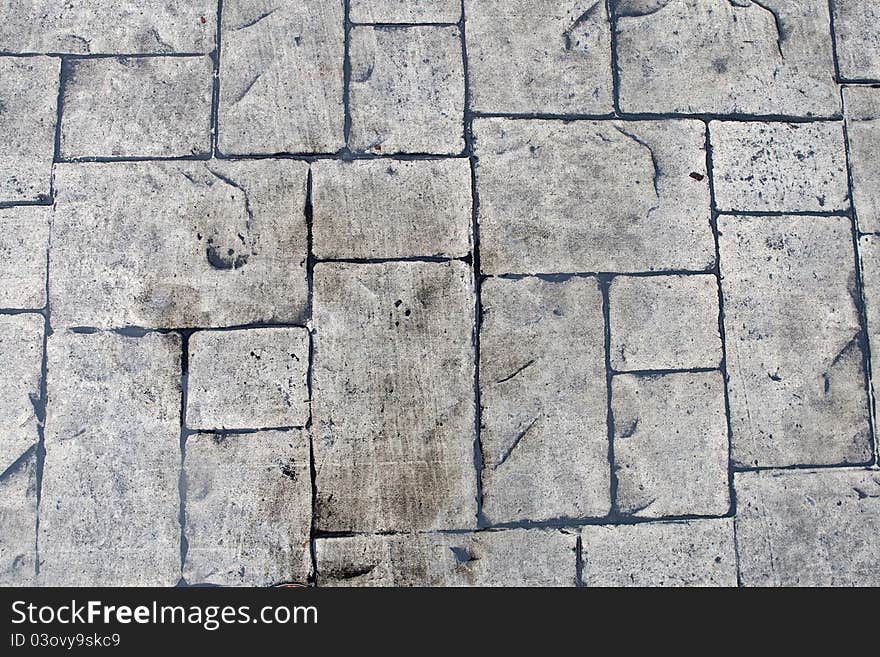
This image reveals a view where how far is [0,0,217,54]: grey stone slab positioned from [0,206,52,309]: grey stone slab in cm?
84

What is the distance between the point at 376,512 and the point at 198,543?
2.67ft

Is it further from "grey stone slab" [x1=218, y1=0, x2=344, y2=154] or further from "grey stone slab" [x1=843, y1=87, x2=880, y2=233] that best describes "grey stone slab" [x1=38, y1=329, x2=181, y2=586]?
"grey stone slab" [x1=843, y1=87, x2=880, y2=233]

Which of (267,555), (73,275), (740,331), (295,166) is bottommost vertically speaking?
(267,555)

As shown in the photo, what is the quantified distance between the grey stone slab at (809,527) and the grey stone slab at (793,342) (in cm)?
10

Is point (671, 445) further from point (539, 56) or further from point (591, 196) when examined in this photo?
point (539, 56)

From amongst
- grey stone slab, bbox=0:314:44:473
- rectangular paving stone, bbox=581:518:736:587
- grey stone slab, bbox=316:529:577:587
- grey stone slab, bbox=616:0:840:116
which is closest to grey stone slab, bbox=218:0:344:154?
grey stone slab, bbox=0:314:44:473

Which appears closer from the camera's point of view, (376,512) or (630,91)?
(376,512)

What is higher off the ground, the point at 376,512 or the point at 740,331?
the point at 740,331

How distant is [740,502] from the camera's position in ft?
10.4

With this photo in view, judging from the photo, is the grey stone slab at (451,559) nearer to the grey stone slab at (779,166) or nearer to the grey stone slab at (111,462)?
the grey stone slab at (111,462)

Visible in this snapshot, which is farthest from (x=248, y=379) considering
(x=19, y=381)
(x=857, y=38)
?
(x=857, y=38)

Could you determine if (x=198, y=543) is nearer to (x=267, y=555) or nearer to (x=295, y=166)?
(x=267, y=555)

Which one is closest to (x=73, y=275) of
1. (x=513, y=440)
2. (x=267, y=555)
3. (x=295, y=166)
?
(x=295, y=166)

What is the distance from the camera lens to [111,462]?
3.11 metres
